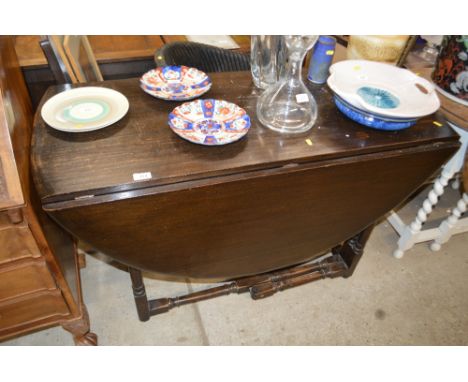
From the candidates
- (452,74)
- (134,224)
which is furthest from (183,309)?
(452,74)

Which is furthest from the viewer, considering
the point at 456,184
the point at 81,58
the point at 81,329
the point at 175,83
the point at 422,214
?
the point at 456,184

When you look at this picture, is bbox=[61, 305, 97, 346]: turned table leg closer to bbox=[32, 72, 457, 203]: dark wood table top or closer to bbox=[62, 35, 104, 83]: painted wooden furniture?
bbox=[32, 72, 457, 203]: dark wood table top

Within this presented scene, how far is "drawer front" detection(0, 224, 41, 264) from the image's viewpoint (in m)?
0.87

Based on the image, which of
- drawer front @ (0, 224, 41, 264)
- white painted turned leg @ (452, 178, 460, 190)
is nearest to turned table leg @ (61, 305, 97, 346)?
drawer front @ (0, 224, 41, 264)

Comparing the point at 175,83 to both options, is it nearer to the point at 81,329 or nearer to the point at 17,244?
the point at 17,244

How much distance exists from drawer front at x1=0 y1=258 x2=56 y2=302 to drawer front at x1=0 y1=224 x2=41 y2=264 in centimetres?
3

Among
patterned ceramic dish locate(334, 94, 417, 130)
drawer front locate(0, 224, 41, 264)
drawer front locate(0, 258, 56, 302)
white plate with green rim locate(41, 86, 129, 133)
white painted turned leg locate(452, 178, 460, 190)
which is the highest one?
patterned ceramic dish locate(334, 94, 417, 130)

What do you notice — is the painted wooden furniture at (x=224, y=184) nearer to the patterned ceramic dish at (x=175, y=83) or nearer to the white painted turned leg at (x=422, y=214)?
the patterned ceramic dish at (x=175, y=83)

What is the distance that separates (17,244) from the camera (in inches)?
35.7

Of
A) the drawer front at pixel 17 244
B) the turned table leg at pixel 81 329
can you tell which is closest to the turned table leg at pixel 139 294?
the turned table leg at pixel 81 329

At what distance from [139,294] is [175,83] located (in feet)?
2.58

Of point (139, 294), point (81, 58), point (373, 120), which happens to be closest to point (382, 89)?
point (373, 120)

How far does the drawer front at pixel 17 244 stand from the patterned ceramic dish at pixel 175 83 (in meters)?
0.55

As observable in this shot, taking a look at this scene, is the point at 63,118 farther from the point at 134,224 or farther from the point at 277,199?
the point at 277,199
